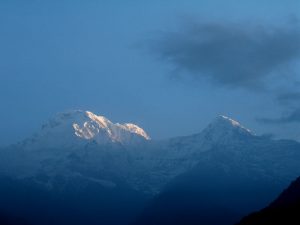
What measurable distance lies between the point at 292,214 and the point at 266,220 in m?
8.99

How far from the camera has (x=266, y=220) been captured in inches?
7707

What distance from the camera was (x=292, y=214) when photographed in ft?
618
